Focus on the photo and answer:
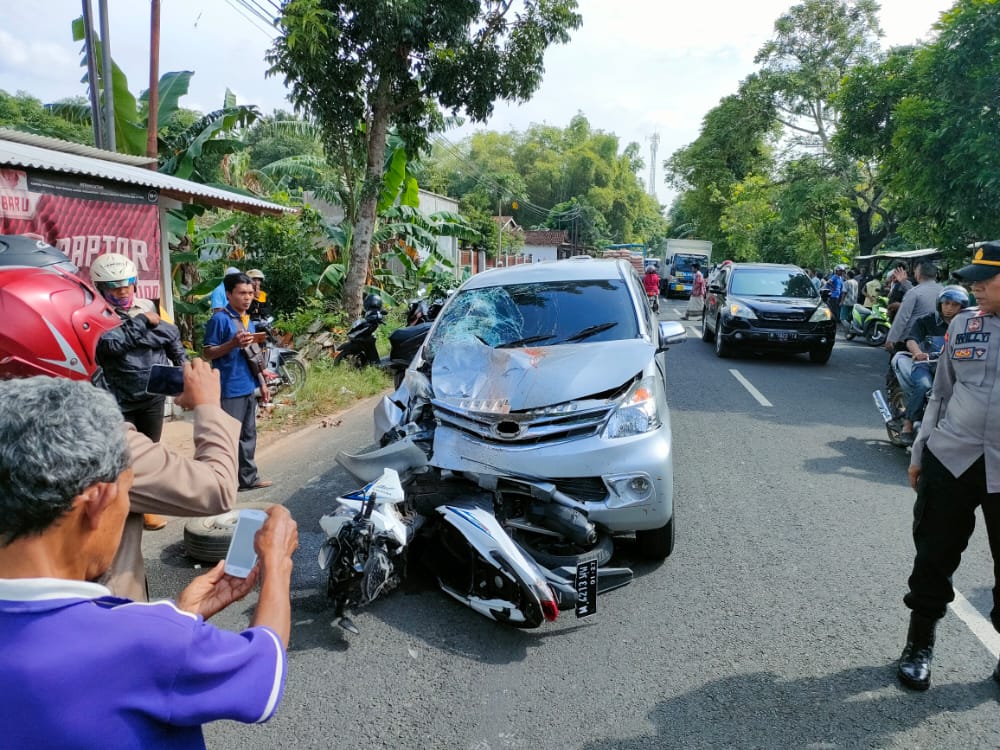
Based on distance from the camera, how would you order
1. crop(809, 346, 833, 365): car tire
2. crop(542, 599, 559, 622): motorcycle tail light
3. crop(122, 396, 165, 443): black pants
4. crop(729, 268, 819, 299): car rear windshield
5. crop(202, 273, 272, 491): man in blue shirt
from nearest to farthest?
crop(542, 599, 559, 622): motorcycle tail light, crop(122, 396, 165, 443): black pants, crop(202, 273, 272, 491): man in blue shirt, crop(809, 346, 833, 365): car tire, crop(729, 268, 819, 299): car rear windshield

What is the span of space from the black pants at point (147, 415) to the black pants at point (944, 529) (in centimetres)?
444

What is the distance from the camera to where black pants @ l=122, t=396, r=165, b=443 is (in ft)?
14.7

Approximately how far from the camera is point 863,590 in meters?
3.86

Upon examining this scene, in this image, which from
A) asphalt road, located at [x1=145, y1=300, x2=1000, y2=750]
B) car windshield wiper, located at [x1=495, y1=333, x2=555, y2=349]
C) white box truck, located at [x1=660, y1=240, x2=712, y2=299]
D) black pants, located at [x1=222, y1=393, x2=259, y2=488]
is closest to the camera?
asphalt road, located at [x1=145, y1=300, x2=1000, y2=750]

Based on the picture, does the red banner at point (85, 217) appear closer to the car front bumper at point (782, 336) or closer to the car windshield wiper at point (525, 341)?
the car windshield wiper at point (525, 341)

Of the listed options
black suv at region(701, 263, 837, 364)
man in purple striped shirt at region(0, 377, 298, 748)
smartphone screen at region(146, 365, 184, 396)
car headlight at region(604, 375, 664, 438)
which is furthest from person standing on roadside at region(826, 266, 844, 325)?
man in purple striped shirt at region(0, 377, 298, 748)

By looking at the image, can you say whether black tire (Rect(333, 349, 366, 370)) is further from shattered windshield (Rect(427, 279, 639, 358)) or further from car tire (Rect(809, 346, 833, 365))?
car tire (Rect(809, 346, 833, 365))

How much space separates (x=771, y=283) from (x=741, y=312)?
1.41m

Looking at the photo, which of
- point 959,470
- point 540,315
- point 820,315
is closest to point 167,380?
point 959,470

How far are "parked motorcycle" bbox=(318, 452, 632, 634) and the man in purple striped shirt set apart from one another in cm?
201

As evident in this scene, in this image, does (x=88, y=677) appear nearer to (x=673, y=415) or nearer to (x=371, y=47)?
(x=673, y=415)

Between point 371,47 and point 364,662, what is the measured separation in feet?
35.2

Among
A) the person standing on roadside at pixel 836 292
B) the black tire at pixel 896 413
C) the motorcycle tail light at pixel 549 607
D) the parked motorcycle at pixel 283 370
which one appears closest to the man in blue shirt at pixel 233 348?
the motorcycle tail light at pixel 549 607

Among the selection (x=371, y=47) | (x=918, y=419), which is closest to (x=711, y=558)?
(x=918, y=419)
